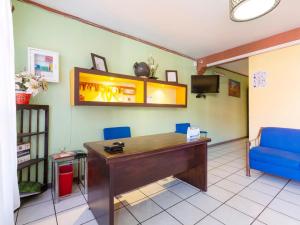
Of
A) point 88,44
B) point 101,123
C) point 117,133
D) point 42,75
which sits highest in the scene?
point 88,44

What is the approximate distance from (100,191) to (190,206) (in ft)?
3.77

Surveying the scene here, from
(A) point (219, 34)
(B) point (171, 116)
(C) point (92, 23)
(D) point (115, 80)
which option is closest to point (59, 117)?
(D) point (115, 80)

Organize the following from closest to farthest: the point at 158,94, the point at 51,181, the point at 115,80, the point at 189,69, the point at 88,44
Answer: the point at 51,181, the point at 88,44, the point at 115,80, the point at 158,94, the point at 189,69

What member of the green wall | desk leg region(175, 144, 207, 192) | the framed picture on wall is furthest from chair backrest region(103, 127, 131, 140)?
the framed picture on wall

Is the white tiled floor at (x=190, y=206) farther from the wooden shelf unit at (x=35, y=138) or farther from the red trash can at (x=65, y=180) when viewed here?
the wooden shelf unit at (x=35, y=138)

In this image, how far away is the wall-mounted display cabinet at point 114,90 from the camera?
2.40 m

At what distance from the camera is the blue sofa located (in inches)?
96.0

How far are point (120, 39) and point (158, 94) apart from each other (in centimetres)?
144

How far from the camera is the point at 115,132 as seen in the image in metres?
2.76

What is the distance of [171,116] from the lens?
396 cm

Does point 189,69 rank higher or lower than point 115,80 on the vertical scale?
higher

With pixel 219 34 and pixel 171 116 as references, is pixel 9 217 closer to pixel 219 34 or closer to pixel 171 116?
pixel 171 116

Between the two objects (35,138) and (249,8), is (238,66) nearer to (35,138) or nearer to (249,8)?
(249,8)

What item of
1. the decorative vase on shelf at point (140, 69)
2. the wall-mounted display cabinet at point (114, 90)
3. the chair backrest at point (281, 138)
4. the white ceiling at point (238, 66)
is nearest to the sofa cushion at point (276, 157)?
the chair backrest at point (281, 138)
